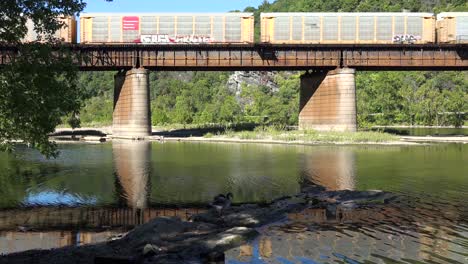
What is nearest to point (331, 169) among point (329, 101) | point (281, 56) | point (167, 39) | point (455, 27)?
point (329, 101)

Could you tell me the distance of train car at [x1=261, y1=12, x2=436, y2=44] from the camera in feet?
223

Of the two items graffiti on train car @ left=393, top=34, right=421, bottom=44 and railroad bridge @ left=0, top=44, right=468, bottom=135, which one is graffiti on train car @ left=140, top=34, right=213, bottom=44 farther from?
graffiti on train car @ left=393, top=34, right=421, bottom=44

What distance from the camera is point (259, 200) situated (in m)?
21.3

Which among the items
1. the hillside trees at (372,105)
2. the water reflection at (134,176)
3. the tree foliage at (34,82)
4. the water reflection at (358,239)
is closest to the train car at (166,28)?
the water reflection at (134,176)

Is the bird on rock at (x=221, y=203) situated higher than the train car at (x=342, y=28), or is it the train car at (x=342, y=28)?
the train car at (x=342, y=28)

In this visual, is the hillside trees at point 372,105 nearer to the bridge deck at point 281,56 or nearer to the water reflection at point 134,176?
the bridge deck at point 281,56

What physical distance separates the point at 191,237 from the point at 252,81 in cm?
15847

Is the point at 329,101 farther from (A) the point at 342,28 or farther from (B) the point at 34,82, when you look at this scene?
(B) the point at 34,82

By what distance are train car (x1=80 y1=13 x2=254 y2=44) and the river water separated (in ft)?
100.0

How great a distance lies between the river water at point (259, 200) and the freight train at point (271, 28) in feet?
101

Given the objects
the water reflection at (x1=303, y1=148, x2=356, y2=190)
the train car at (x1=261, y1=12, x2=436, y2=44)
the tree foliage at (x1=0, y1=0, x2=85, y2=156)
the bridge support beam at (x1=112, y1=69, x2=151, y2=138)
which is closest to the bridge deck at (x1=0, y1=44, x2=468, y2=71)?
the train car at (x1=261, y1=12, x2=436, y2=44)

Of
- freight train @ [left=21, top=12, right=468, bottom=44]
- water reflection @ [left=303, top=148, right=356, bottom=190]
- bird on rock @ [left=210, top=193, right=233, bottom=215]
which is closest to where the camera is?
bird on rock @ [left=210, top=193, right=233, bottom=215]

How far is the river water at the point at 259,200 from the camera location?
13.8m

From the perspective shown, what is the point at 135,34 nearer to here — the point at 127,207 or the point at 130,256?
the point at 127,207
